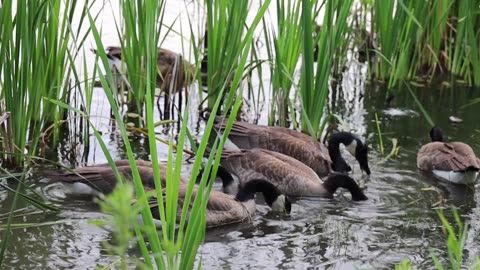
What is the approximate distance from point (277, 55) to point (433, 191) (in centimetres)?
183

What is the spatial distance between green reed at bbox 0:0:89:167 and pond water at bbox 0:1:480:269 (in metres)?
0.49

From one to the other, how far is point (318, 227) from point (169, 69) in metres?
3.49

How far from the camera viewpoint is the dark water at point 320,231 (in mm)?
6129

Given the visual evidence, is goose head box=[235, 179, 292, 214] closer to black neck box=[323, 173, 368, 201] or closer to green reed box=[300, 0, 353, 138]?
black neck box=[323, 173, 368, 201]

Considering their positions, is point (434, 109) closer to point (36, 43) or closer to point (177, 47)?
point (177, 47)

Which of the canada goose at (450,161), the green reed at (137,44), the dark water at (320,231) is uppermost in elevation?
the green reed at (137,44)

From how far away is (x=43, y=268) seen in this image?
5.83m

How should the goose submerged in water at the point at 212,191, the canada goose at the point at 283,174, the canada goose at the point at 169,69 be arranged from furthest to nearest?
the canada goose at the point at 169,69 < the canada goose at the point at 283,174 < the goose submerged in water at the point at 212,191

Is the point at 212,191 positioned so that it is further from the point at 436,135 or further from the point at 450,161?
the point at 436,135

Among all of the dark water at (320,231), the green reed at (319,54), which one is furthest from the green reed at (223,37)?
the dark water at (320,231)

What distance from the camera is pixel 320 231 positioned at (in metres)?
6.90

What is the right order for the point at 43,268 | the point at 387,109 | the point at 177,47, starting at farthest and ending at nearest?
the point at 177,47, the point at 387,109, the point at 43,268

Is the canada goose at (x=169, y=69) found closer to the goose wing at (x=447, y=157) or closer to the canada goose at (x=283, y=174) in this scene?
the canada goose at (x=283, y=174)

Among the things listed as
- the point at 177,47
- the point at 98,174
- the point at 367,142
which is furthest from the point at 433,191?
the point at 177,47
